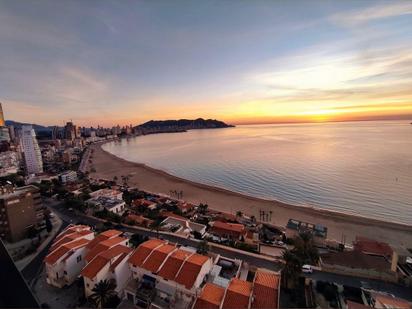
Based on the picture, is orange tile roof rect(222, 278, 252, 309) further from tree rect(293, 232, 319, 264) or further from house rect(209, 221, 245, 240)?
house rect(209, 221, 245, 240)

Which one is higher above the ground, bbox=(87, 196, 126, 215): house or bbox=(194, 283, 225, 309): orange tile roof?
bbox=(194, 283, 225, 309): orange tile roof

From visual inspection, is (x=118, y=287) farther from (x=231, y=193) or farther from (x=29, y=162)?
(x=29, y=162)

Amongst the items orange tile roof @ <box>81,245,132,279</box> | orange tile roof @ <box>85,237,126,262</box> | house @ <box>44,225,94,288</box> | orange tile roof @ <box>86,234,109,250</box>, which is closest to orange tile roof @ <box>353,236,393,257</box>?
orange tile roof @ <box>81,245,132,279</box>

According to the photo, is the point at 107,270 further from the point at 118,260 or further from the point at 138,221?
the point at 138,221

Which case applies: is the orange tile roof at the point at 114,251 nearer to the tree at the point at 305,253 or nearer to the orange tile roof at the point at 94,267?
the orange tile roof at the point at 94,267

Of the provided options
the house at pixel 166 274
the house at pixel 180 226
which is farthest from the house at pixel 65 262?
the house at pixel 180 226

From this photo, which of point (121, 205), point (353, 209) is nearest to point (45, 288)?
point (121, 205)
